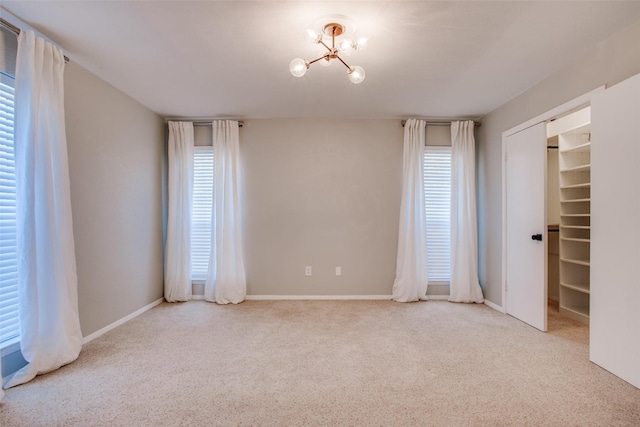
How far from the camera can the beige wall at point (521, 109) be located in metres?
2.13

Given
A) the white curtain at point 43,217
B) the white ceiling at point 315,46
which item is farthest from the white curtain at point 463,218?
the white curtain at point 43,217

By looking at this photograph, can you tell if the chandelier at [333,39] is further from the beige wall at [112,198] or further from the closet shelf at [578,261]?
the closet shelf at [578,261]

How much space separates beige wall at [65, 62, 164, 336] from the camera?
257 centimetres

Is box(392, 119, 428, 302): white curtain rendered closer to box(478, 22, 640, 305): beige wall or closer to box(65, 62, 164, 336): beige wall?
box(478, 22, 640, 305): beige wall

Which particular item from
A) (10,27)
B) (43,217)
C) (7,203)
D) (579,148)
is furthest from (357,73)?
(579,148)

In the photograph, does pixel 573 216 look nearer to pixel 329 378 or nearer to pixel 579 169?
pixel 579 169

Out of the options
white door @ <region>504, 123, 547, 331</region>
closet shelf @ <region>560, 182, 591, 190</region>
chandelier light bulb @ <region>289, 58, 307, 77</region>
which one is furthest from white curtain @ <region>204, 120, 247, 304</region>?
closet shelf @ <region>560, 182, 591, 190</region>

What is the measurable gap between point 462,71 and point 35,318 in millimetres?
4032

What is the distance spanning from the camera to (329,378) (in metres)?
2.02

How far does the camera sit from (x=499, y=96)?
3.24 metres

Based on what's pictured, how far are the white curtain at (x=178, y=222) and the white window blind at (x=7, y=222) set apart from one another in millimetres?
1754

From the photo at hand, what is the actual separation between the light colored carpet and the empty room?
20 millimetres

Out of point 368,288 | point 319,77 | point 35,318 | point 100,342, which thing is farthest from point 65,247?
point 368,288

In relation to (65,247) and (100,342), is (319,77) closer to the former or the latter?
(65,247)
